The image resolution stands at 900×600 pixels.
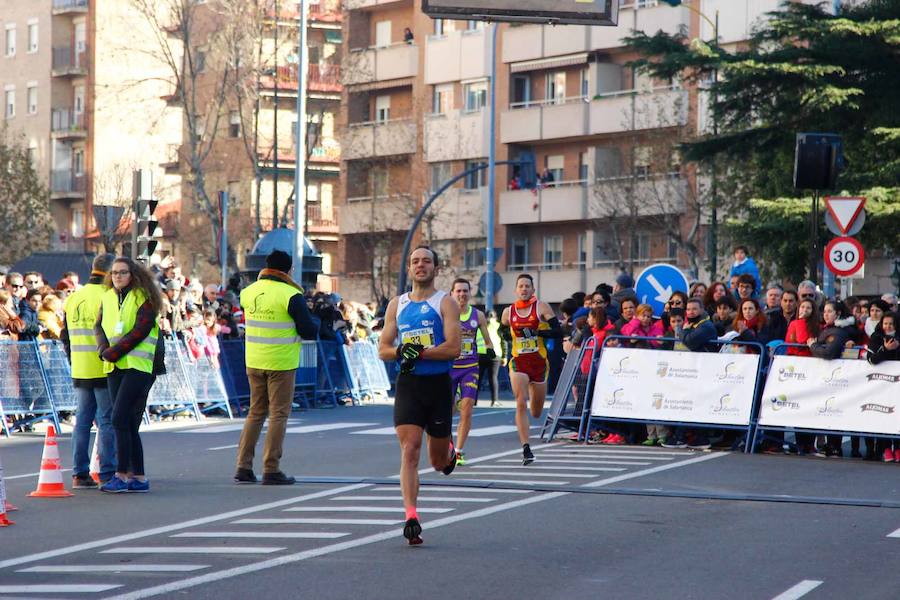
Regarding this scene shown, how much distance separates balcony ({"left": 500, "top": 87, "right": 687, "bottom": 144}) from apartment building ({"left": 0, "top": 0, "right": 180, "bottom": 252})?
2177cm

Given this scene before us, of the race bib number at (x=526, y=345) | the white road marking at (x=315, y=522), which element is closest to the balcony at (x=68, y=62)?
the race bib number at (x=526, y=345)

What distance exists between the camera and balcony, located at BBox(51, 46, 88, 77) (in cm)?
8500

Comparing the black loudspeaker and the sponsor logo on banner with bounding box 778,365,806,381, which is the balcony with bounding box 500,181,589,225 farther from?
the sponsor logo on banner with bounding box 778,365,806,381

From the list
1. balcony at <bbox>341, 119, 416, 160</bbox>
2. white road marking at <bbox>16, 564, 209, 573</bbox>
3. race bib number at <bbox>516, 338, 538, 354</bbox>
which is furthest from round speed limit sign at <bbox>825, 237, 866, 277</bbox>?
balcony at <bbox>341, 119, 416, 160</bbox>

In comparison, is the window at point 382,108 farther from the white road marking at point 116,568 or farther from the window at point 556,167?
the white road marking at point 116,568

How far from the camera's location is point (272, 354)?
15297mm

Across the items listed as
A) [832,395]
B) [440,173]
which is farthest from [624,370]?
[440,173]

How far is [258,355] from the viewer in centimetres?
1533

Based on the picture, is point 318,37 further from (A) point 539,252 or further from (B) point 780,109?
(B) point 780,109

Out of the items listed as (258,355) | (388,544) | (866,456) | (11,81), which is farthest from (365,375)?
(11,81)

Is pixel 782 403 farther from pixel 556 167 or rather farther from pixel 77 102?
pixel 77 102

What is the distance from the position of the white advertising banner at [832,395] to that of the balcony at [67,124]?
225 feet

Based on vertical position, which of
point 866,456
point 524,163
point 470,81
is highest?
point 470,81

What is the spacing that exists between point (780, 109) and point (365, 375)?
468 inches
